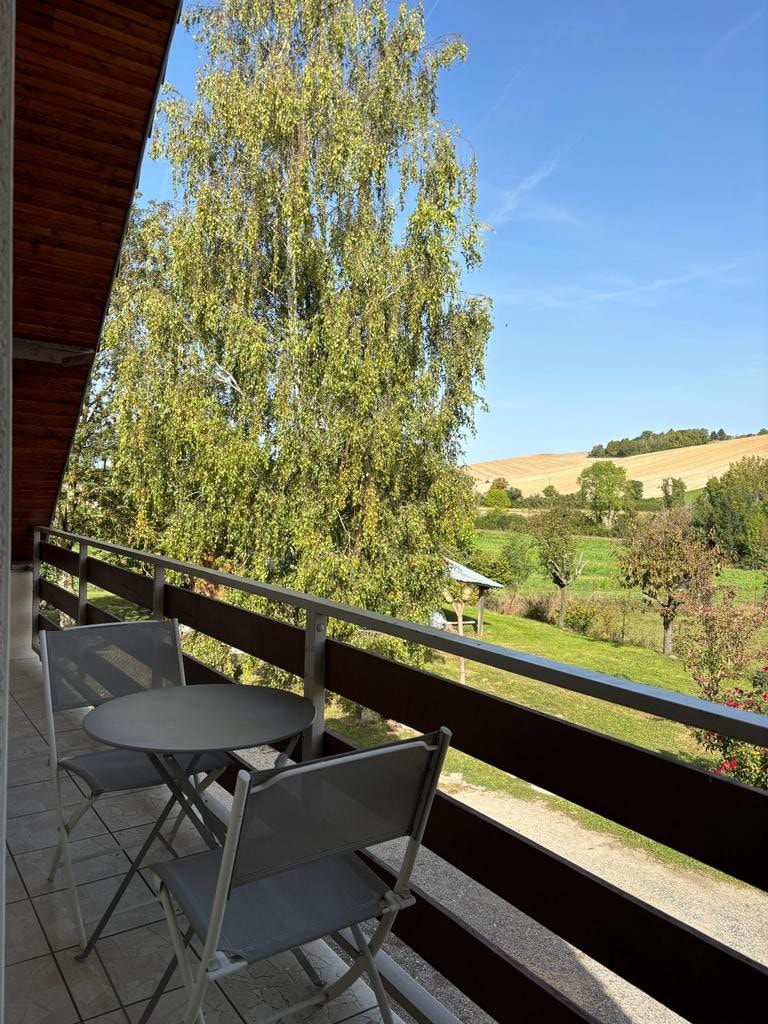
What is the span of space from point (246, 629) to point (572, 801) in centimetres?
141

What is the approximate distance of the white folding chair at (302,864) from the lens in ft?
3.79

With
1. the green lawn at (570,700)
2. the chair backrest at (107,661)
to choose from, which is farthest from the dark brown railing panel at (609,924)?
the green lawn at (570,700)

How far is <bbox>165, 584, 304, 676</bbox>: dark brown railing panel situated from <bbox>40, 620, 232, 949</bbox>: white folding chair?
8.2 inches

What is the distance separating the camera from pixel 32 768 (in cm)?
333

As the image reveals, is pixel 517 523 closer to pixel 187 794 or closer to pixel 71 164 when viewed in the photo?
pixel 71 164

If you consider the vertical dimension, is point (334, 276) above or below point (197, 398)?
above

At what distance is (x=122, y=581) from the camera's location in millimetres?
4031

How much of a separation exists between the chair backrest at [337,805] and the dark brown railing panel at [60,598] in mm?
4077

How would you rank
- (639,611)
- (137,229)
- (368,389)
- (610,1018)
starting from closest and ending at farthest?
1. (610,1018)
2. (368,389)
3. (137,229)
4. (639,611)

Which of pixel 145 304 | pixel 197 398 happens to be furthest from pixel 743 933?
pixel 145 304

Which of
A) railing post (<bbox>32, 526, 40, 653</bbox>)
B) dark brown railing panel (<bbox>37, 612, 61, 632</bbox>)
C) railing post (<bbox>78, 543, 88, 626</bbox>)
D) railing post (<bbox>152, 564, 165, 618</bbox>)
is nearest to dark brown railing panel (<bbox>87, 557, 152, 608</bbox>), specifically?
railing post (<bbox>78, 543, 88, 626</bbox>)

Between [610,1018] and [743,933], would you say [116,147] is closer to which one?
[610,1018]

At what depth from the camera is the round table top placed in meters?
1.66

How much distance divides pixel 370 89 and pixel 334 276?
9.30 feet
